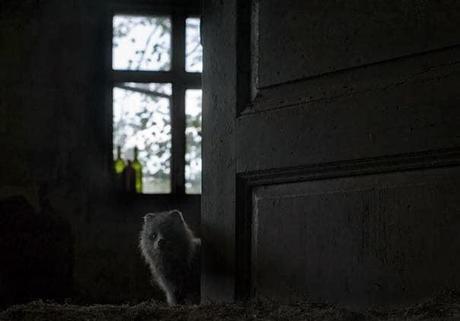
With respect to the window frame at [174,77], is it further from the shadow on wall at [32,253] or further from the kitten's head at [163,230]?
the kitten's head at [163,230]

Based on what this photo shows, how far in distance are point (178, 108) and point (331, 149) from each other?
14.1ft

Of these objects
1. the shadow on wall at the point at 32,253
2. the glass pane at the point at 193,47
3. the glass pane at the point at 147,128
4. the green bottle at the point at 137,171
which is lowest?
the shadow on wall at the point at 32,253

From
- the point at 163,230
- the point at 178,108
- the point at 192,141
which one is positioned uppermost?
the point at 178,108

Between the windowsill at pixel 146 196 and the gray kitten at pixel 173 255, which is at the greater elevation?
the windowsill at pixel 146 196

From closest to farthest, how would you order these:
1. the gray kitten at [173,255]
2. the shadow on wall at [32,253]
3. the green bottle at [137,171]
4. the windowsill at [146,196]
→ 1. the gray kitten at [173,255]
2. the shadow on wall at [32,253]
3. the windowsill at [146,196]
4. the green bottle at [137,171]

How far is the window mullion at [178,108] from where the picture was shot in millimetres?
6227

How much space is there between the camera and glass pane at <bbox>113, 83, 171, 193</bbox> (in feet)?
21.0

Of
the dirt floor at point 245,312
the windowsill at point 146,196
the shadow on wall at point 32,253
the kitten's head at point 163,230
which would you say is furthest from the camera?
the windowsill at point 146,196

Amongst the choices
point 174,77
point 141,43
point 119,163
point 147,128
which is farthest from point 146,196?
point 141,43

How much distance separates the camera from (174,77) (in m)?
6.22

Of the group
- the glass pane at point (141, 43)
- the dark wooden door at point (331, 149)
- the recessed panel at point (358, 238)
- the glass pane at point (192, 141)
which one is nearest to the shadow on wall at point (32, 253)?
the glass pane at point (192, 141)

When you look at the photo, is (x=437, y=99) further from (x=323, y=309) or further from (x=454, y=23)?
(x=323, y=309)

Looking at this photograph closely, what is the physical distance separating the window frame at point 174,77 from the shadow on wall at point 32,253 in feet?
2.22

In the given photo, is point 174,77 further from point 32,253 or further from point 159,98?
point 32,253
